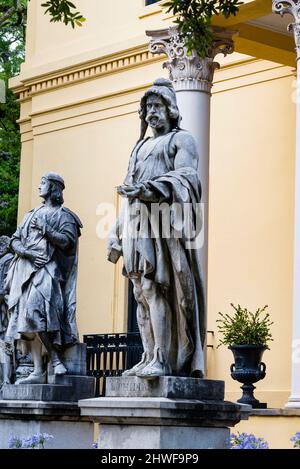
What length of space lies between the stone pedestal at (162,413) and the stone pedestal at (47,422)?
8.08 feet

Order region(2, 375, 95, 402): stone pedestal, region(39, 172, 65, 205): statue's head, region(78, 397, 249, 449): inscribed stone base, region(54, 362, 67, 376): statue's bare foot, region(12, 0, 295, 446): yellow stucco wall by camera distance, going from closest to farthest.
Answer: region(78, 397, 249, 449): inscribed stone base
region(2, 375, 95, 402): stone pedestal
region(54, 362, 67, 376): statue's bare foot
region(39, 172, 65, 205): statue's head
region(12, 0, 295, 446): yellow stucco wall

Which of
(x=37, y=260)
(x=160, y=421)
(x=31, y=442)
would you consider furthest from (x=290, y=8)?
(x=160, y=421)

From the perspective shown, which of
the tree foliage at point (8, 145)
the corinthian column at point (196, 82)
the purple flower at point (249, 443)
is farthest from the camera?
the tree foliage at point (8, 145)

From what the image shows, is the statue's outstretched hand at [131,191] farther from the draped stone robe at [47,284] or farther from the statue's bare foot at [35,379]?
the statue's bare foot at [35,379]

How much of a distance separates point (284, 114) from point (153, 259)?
10743 millimetres

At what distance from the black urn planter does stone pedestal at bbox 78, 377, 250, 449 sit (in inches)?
283

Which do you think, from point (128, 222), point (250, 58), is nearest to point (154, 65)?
point (250, 58)

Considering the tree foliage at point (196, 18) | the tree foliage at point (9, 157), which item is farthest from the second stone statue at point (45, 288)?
the tree foliage at point (9, 157)

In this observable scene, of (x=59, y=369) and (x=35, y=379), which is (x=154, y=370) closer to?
(x=59, y=369)

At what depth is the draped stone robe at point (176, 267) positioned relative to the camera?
946 centimetres

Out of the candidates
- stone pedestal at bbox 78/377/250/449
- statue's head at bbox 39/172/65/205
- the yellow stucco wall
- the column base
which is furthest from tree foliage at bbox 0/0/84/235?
→ stone pedestal at bbox 78/377/250/449

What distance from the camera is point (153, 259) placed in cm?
946

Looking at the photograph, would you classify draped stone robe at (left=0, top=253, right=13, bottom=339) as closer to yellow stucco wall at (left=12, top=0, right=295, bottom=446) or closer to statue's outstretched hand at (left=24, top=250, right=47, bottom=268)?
yellow stucco wall at (left=12, top=0, right=295, bottom=446)

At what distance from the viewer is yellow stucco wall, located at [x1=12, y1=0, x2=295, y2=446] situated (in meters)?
19.5
